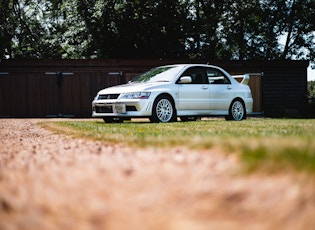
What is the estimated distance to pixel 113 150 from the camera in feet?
17.2

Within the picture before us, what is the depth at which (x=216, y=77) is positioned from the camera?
536 inches

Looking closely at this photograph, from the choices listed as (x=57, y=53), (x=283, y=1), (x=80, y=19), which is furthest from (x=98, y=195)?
(x=283, y=1)

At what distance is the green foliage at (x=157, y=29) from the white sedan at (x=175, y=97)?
11.9 m

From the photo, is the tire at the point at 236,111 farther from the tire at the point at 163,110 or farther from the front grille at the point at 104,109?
the front grille at the point at 104,109

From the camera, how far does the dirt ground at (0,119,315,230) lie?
8.71ft

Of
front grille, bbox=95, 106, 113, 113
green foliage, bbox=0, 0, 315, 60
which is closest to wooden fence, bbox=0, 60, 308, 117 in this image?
green foliage, bbox=0, 0, 315, 60

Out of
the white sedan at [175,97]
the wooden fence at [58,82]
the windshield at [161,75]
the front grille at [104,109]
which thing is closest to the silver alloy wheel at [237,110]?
the white sedan at [175,97]

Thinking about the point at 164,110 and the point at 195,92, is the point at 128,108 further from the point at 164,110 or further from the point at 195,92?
the point at 195,92

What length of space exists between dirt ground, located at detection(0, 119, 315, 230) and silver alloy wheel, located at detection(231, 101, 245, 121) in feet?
32.4

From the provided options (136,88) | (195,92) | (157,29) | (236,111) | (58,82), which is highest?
(157,29)

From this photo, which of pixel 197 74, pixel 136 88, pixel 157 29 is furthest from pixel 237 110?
pixel 157 29

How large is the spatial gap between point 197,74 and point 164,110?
178 cm

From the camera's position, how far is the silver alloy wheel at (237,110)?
45.1 ft

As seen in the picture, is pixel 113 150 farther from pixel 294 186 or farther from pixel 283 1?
pixel 283 1
